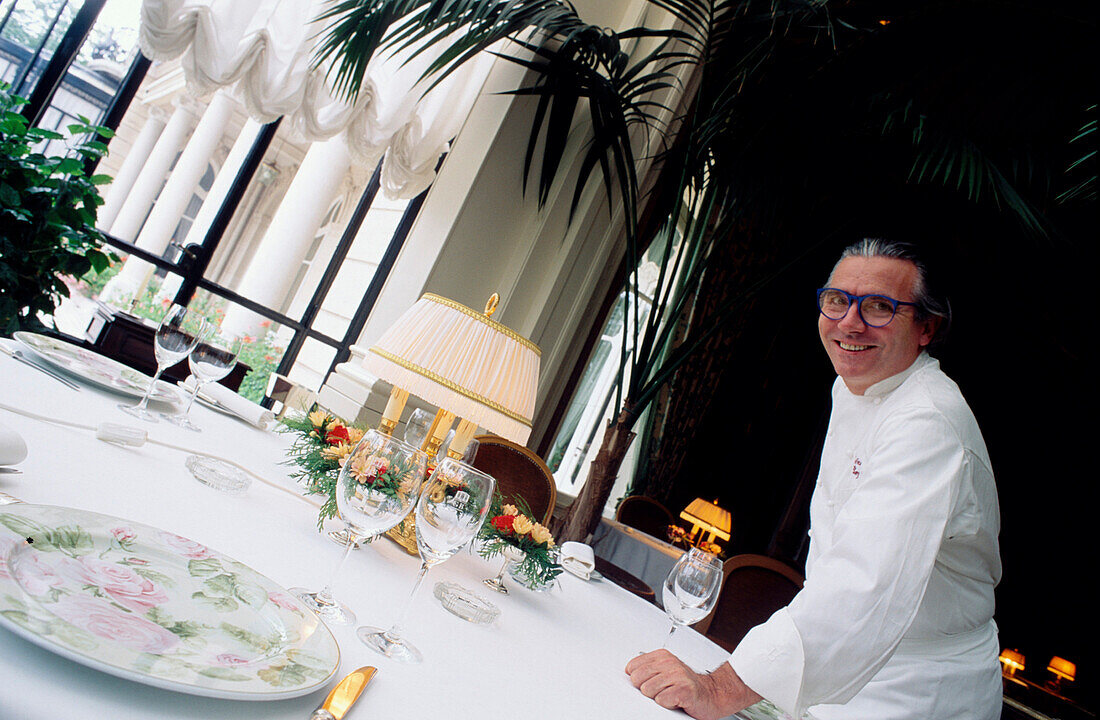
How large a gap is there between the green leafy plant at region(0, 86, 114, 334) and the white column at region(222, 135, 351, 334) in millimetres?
1447

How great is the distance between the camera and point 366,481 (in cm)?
64

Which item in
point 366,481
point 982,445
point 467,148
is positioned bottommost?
point 366,481

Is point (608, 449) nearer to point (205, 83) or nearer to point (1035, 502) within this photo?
point (205, 83)

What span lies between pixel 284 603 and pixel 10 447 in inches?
12.1

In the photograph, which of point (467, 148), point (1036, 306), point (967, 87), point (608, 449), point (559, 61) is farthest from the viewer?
point (1036, 306)

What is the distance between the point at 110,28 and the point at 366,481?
294cm

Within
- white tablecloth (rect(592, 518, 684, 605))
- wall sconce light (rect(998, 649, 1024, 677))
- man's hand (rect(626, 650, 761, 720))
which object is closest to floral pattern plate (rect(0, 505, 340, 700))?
man's hand (rect(626, 650, 761, 720))

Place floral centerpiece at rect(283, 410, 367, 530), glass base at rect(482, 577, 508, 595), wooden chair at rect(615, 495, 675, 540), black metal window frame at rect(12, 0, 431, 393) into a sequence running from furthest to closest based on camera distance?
wooden chair at rect(615, 495, 675, 540)
black metal window frame at rect(12, 0, 431, 393)
glass base at rect(482, 577, 508, 595)
floral centerpiece at rect(283, 410, 367, 530)

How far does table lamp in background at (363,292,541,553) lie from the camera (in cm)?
127

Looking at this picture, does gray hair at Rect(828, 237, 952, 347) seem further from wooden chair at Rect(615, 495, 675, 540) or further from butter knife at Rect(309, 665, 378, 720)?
wooden chair at Rect(615, 495, 675, 540)

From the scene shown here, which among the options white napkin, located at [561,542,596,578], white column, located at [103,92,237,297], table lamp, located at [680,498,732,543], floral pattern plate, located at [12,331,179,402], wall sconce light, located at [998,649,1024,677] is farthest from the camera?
wall sconce light, located at [998,649,1024,677]

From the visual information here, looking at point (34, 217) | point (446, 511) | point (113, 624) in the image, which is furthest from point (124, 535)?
point (34, 217)

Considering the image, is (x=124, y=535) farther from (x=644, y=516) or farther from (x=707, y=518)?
(x=707, y=518)

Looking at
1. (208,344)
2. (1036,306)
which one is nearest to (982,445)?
(208,344)
